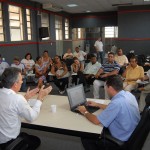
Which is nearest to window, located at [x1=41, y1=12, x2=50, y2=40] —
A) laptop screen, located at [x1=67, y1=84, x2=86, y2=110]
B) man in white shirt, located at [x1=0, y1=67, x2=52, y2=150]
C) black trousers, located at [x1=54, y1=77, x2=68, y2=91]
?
black trousers, located at [x1=54, y1=77, x2=68, y2=91]

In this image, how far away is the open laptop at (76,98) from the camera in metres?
2.53

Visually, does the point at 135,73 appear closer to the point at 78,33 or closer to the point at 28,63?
the point at 28,63

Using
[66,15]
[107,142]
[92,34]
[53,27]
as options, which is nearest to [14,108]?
[107,142]

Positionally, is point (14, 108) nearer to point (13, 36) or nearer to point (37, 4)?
point (13, 36)

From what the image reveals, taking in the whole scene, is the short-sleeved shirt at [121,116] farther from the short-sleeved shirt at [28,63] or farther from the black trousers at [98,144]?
the short-sleeved shirt at [28,63]

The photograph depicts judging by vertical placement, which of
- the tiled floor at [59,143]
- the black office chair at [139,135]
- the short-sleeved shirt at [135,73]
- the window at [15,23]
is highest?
the window at [15,23]

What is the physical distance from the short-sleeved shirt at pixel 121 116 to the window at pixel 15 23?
23.7ft

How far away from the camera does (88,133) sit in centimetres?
194

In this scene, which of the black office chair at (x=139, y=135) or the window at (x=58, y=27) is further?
the window at (x=58, y=27)

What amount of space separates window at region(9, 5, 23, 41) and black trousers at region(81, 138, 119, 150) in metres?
7.08

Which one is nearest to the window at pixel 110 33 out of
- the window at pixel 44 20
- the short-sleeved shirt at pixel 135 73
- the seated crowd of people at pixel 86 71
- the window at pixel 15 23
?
the window at pixel 44 20

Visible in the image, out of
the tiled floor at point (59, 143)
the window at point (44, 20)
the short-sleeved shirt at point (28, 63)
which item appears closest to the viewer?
the tiled floor at point (59, 143)

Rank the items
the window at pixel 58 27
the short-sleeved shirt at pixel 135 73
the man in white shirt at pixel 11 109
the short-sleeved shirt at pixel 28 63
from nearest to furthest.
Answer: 1. the man in white shirt at pixel 11 109
2. the short-sleeved shirt at pixel 135 73
3. the short-sleeved shirt at pixel 28 63
4. the window at pixel 58 27

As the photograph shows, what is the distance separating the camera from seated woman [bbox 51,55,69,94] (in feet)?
20.2
